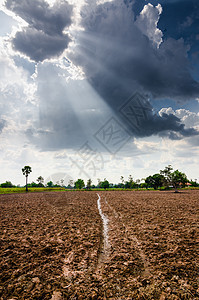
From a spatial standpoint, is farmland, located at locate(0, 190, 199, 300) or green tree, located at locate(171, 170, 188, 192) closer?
farmland, located at locate(0, 190, 199, 300)

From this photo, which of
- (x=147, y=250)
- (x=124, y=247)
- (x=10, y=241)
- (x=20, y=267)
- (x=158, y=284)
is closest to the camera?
(x=158, y=284)

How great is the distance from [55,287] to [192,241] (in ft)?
25.0

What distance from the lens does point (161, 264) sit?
6.73 meters

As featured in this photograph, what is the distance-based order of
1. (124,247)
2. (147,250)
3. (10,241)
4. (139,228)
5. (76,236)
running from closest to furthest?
(147,250), (124,247), (10,241), (76,236), (139,228)

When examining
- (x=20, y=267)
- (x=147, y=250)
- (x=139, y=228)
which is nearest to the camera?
(x=20, y=267)

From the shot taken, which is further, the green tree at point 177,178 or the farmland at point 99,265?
the green tree at point 177,178

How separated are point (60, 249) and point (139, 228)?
631cm

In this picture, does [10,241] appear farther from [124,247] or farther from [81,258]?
[124,247]

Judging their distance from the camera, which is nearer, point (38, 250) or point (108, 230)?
point (38, 250)

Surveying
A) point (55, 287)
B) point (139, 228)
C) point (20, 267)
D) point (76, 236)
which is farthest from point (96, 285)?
point (139, 228)

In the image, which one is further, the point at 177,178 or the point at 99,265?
the point at 177,178

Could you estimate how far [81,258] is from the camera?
7.51 m

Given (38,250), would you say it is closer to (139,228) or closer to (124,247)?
(124,247)

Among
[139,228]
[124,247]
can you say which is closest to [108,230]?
[139,228]
